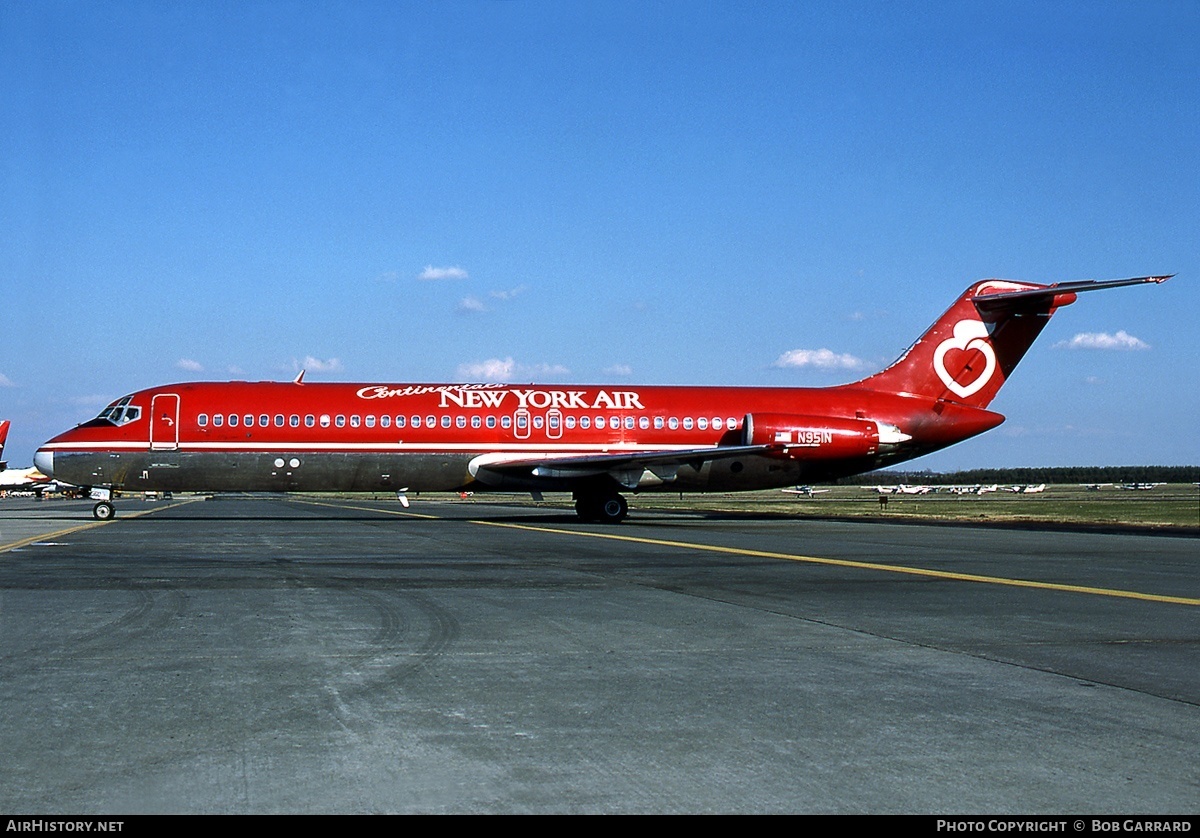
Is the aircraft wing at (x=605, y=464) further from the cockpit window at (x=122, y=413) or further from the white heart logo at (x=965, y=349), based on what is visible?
the cockpit window at (x=122, y=413)

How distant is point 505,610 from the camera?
11227 mm

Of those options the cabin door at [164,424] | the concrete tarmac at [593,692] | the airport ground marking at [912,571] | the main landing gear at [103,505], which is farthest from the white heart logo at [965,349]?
the main landing gear at [103,505]

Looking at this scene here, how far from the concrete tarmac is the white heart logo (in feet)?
73.9

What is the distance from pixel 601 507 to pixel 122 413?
13915 mm

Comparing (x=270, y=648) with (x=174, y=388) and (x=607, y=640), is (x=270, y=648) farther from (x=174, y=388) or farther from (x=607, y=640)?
(x=174, y=388)

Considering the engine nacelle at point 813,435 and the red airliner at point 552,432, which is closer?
the red airliner at point 552,432

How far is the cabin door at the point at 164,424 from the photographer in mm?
32094

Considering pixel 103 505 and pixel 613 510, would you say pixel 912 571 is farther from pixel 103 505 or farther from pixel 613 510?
pixel 103 505

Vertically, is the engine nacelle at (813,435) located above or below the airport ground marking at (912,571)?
above

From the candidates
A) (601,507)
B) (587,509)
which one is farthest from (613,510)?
(587,509)

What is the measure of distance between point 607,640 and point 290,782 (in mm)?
4560

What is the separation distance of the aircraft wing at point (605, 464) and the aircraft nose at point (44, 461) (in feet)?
37.7

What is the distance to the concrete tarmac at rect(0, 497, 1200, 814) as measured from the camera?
4.88 metres
